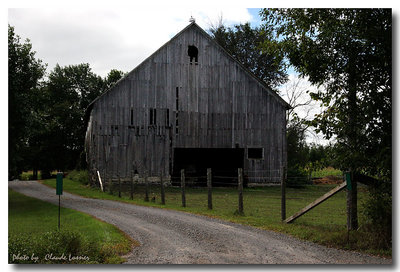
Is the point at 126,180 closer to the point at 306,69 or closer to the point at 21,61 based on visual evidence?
the point at 21,61

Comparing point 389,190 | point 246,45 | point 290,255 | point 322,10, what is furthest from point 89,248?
point 246,45

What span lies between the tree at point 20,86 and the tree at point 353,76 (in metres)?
10.8

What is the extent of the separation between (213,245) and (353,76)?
4.65 m

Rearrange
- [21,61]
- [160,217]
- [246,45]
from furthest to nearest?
[246,45]
[21,61]
[160,217]

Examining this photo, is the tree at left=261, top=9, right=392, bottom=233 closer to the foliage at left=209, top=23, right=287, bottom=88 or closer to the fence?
the fence

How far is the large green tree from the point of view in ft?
29.5

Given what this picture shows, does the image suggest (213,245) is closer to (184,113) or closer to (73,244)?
(73,244)

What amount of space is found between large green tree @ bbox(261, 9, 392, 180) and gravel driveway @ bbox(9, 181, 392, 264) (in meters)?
2.09

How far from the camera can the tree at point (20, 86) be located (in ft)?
53.0

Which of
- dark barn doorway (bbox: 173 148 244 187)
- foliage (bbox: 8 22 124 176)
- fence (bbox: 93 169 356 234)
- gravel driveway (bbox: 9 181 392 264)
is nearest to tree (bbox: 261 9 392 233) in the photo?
gravel driveway (bbox: 9 181 392 264)

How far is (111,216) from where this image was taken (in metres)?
14.2

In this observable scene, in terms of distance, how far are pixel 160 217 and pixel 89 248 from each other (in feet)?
18.7

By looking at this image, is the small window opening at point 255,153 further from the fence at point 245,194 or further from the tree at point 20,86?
the tree at point 20,86

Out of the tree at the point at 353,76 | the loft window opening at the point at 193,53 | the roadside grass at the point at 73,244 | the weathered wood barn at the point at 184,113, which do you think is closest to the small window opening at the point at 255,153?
the weathered wood barn at the point at 184,113
